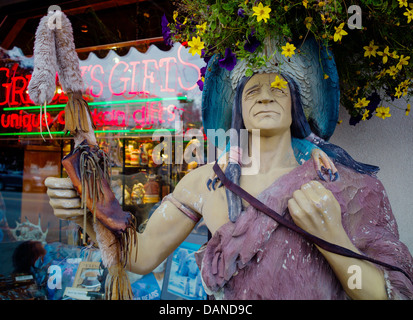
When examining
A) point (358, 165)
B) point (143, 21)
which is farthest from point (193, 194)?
point (143, 21)

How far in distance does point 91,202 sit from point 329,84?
Result: 966 millimetres

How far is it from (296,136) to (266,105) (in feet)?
0.70

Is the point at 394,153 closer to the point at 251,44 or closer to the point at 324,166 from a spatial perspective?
the point at 324,166

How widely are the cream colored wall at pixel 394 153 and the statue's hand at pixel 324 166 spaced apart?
0.66 meters

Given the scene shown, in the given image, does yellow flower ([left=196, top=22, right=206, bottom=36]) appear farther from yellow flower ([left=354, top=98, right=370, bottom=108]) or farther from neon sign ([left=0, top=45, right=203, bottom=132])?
neon sign ([left=0, top=45, right=203, bottom=132])

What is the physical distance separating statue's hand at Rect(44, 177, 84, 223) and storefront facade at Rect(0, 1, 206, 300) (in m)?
1.52

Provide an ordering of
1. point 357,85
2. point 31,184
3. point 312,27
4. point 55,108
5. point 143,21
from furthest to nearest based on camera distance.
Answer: point 31,184, point 55,108, point 143,21, point 357,85, point 312,27

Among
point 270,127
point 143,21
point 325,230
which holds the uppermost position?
point 143,21

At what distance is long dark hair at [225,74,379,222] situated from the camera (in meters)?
1.19

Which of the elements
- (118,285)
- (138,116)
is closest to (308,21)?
(118,285)

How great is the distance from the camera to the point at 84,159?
113 centimetres

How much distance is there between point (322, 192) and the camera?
1.04 meters

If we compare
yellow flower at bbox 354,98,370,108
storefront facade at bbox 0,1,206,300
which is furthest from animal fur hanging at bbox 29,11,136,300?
storefront facade at bbox 0,1,206,300
